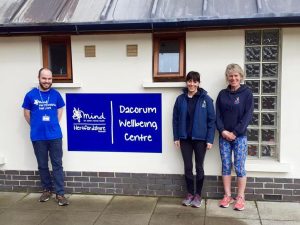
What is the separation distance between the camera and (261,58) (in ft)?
18.0

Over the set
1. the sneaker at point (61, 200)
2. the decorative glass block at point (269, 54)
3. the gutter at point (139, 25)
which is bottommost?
the sneaker at point (61, 200)

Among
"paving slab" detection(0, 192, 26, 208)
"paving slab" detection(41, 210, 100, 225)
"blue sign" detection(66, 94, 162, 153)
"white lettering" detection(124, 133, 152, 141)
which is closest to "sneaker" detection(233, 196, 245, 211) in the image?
"blue sign" detection(66, 94, 162, 153)

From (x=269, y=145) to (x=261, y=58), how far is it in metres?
1.20

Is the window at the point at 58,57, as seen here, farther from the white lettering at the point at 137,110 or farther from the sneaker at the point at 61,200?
the sneaker at the point at 61,200

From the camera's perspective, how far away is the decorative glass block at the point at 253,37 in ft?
17.9

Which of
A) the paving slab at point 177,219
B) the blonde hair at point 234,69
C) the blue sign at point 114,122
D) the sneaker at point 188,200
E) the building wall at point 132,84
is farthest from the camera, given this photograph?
the blue sign at point 114,122

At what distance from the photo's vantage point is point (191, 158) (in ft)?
17.8

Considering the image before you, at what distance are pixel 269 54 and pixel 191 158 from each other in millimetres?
1752

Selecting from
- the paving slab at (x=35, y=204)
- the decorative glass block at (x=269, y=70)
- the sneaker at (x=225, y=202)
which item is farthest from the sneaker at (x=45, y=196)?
the decorative glass block at (x=269, y=70)

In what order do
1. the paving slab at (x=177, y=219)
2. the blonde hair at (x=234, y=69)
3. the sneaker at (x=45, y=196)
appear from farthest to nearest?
the sneaker at (x=45, y=196)
the blonde hair at (x=234, y=69)
the paving slab at (x=177, y=219)

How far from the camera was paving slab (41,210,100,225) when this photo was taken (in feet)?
16.5

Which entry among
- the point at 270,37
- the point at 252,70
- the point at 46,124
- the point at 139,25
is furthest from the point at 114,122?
the point at 270,37

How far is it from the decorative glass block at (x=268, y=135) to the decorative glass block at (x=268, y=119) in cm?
10

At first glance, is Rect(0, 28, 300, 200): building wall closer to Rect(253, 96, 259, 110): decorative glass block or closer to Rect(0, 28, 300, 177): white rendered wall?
Rect(0, 28, 300, 177): white rendered wall
